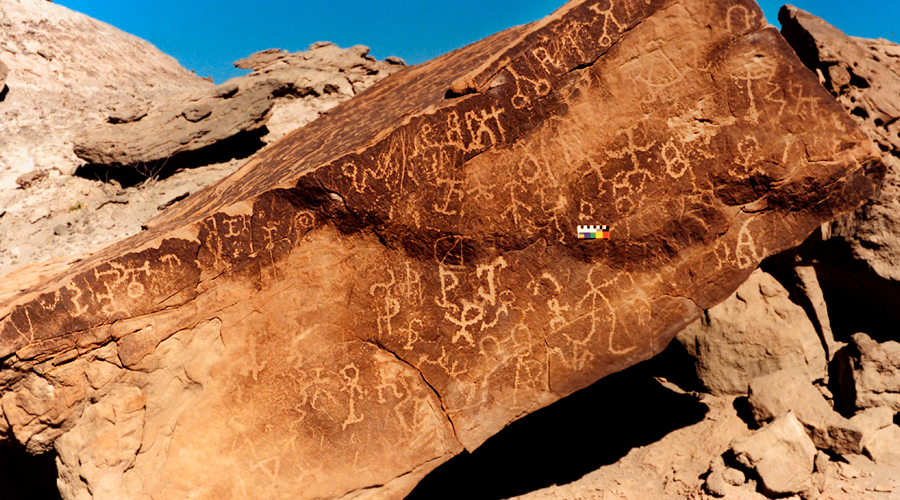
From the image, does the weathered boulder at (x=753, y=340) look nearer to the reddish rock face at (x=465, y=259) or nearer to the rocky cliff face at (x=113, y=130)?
the reddish rock face at (x=465, y=259)

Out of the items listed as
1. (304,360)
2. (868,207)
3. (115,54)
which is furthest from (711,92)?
Answer: (115,54)

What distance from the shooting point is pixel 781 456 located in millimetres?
2965

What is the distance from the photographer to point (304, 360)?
2.63 metres

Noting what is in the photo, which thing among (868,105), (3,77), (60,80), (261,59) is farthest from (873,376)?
(60,80)

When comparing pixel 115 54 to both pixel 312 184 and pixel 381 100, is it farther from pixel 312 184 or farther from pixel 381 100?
pixel 312 184

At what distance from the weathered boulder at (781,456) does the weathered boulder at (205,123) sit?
497 centimetres

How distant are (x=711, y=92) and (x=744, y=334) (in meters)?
1.77

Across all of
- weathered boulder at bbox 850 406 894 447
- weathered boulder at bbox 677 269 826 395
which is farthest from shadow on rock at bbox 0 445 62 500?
weathered boulder at bbox 850 406 894 447

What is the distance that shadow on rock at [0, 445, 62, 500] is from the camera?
10.00ft

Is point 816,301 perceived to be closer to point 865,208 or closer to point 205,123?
point 865,208

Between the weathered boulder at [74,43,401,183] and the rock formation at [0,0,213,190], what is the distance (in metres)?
0.53

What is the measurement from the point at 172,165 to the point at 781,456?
5444 millimetres

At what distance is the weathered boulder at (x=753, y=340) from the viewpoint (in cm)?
357

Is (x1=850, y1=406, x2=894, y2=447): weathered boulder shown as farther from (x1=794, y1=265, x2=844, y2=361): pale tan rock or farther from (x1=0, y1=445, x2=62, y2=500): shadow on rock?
(x1=0, y1=445, x2=62, y2=500): shadow on rock
